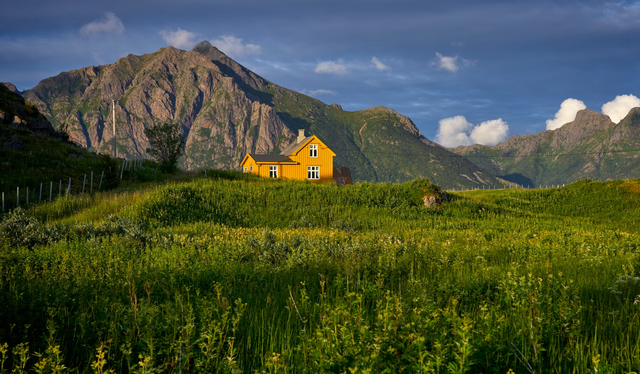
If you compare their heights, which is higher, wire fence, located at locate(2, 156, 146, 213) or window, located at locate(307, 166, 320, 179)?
window, located at locate(307, 166, 320, 179)

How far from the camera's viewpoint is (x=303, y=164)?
4797 centimetres

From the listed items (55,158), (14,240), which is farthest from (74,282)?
(55,158)

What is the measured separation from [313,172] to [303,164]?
174 cm

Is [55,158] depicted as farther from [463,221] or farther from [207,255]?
[463,221]

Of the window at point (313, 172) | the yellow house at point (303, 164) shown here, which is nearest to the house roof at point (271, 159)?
the yellow house at point (303, 164)

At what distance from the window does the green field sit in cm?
2772

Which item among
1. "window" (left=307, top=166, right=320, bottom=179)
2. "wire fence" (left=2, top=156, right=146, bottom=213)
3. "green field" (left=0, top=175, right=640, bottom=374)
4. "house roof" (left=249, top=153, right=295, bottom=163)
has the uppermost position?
"house roof" (left=249, top=153, right=295, bottom=163)

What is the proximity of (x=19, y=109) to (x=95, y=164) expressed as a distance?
45.6 feet

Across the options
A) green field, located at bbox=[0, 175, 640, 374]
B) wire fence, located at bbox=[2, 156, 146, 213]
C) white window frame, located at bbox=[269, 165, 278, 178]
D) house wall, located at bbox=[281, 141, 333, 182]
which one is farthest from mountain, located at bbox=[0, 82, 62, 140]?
house wall, located at bbox=[281, 141, 333, 182]

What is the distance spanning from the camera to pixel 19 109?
3794cm

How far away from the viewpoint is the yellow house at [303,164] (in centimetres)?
4764

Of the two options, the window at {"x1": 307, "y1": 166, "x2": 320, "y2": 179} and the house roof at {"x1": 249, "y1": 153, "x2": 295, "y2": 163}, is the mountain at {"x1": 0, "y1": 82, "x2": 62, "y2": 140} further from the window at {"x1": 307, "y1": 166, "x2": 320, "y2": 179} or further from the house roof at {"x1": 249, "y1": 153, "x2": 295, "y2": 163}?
the window at {"x1": 307, "y1": 166, "x2": 320, "y2": 179}

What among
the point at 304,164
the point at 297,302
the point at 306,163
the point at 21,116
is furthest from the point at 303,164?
the point at 297,302

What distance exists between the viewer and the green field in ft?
10.9
